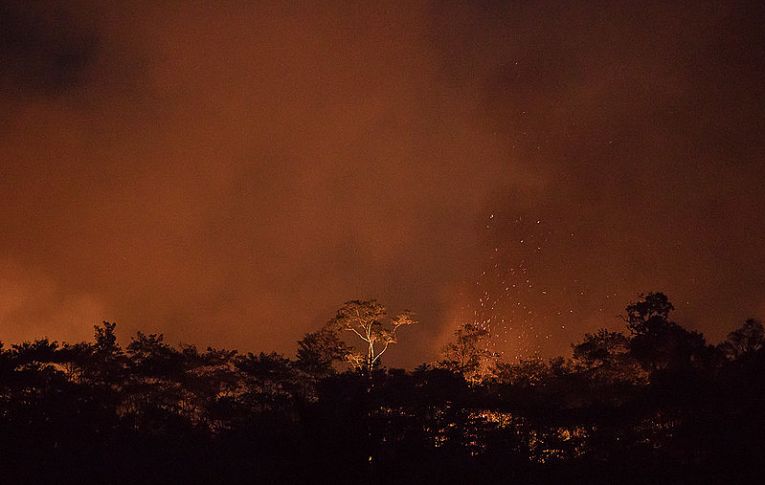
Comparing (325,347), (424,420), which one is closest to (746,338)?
(424,420)

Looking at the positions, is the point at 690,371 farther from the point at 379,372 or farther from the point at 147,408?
the point at 147,408

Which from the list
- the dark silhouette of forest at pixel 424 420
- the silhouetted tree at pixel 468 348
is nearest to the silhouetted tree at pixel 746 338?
the dark silhouette of forest at pixel 424 420

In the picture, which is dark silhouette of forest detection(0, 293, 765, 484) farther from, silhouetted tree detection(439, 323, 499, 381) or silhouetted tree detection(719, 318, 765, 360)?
silhouetted tree detection(439, 323, 499, 381)

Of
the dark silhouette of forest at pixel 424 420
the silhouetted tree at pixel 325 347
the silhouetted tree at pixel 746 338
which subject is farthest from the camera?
the silhouetted tree at pixel 325 347

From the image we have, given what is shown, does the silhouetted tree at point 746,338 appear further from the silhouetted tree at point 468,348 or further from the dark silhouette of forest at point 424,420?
the silhouetted tree at point 468,348

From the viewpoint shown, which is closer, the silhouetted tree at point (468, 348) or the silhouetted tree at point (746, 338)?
the silhouetted tree at point (746, 338)

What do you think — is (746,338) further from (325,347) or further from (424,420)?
(325,347)

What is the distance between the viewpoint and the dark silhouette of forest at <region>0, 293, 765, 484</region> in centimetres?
1983

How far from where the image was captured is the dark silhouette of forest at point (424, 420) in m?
19.8

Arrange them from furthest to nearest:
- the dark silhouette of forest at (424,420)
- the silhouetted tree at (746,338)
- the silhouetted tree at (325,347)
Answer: the silhouetted tree at (325,347) < the silhouetted tree at (746,338) < the dark silhouette of forest at (424,420)

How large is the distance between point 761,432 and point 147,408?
22.5 m

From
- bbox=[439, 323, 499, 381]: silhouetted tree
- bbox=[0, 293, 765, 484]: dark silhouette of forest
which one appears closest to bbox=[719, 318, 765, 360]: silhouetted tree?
bbox=[0, 293, 765, 484]: dark silhouette of forest

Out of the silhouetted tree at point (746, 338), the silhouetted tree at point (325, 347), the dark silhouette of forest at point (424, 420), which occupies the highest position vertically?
the silhouetted tree at point (325, 347)

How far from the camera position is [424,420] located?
74.5 ft
